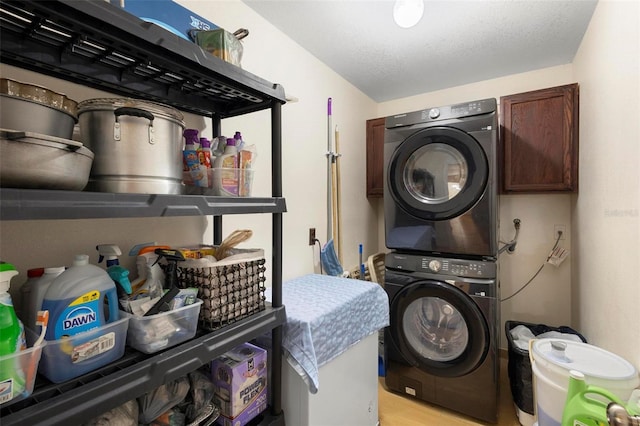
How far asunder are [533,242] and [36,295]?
299cm

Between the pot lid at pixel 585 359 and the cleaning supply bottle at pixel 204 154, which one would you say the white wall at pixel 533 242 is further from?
the cleaning supply bottle at pixel 204 154

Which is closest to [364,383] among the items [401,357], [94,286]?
[401,357]

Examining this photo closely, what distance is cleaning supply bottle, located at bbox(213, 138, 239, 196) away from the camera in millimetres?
914

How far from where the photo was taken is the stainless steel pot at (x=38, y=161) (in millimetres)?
513

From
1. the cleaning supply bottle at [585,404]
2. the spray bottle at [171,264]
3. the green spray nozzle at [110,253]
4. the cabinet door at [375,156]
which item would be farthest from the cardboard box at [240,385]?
the cabinet door at [375,156]

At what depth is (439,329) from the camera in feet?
6.24

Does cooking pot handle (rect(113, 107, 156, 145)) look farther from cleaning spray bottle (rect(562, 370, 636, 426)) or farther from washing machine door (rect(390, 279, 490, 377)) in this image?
washing machine door (rect(390, 279, 490, 377))

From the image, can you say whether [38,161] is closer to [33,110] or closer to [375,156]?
[33,110]

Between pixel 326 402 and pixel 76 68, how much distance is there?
1505 millimetres

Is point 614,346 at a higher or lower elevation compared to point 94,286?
lower

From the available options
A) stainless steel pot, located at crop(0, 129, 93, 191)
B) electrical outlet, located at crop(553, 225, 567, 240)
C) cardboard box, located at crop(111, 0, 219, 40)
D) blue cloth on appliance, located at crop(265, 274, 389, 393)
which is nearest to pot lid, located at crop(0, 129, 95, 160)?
stainless steel pot, located at crop(0, 129, 93, 191)

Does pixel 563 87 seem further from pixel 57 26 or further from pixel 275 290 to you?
pixel 57 26

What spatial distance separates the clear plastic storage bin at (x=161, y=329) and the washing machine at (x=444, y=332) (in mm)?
1478

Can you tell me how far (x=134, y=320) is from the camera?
0.74 meters
